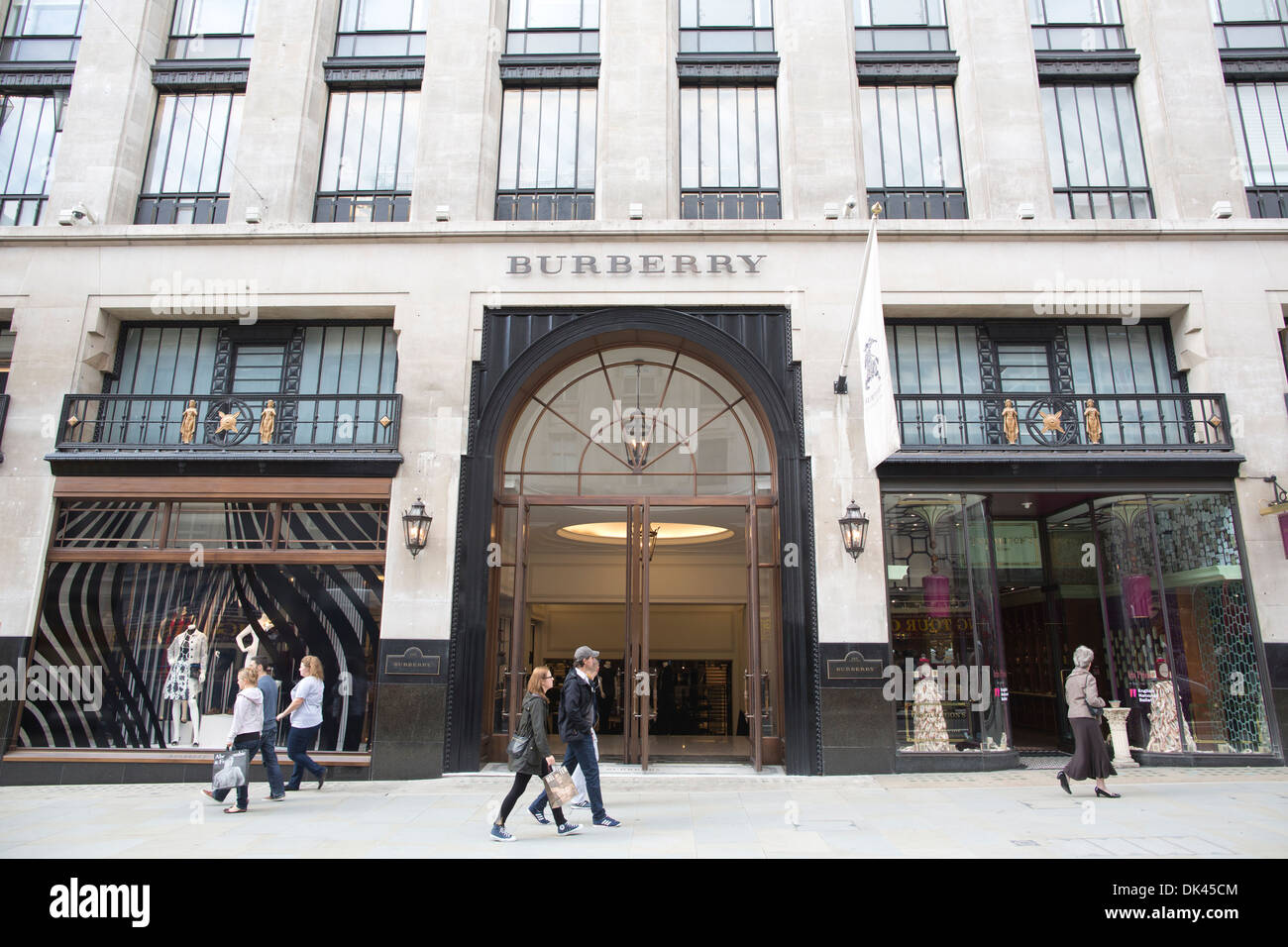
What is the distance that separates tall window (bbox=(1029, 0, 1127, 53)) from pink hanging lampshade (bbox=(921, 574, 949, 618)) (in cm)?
1024

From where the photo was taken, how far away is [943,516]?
1226 centimetres

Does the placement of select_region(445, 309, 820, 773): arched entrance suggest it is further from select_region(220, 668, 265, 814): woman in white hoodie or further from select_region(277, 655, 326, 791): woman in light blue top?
select_region(220, 668, 265, 814): woman in white hoodie

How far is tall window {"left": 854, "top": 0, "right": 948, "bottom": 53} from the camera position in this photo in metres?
14.3

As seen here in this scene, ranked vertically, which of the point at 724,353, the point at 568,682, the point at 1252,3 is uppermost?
the point at 1252,3

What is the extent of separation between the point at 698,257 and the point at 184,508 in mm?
9511

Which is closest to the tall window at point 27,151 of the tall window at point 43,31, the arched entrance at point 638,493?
the tall window at point 43,31

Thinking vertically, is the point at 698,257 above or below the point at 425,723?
above

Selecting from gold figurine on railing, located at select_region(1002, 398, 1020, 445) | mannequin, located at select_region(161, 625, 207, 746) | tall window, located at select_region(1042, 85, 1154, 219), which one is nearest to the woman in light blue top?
mannequin, located at select_region(161, 625, 207, 746)

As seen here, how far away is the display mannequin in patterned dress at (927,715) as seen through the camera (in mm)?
11570

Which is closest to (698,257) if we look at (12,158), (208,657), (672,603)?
(672,603)

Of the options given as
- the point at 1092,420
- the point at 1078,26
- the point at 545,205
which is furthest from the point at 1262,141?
the point at 545,205

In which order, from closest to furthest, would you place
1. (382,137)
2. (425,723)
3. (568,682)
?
1. (568,682)
2. (425,723)
3. (382,137)

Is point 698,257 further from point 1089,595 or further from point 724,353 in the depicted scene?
point 1089,595

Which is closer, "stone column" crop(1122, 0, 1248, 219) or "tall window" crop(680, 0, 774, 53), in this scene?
"stone column" crop(1122, 0, 1248, 219)
